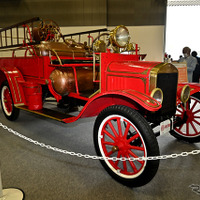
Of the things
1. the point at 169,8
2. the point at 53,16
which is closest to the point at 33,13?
the point at 53,16

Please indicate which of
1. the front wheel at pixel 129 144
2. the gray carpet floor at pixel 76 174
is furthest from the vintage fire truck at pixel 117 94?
the gray carpet floor at pixel 76 174

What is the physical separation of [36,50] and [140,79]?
78.6 inches

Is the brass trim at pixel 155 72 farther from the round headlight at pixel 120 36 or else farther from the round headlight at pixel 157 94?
the round headlight at pixel 120 36

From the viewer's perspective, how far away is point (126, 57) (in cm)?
240

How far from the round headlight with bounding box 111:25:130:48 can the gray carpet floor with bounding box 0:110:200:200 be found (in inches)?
55.0

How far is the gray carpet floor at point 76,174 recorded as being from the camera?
1.72 metres

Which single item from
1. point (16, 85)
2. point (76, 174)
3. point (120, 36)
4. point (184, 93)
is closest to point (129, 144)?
point (76, 174)

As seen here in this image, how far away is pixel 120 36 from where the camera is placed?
7.52ft

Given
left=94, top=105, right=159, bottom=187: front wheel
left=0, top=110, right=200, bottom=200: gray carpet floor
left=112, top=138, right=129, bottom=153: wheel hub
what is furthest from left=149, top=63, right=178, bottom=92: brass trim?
left=0, top=110, right=200, bottom=200: gray carpet floor

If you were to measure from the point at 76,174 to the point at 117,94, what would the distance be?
93cm

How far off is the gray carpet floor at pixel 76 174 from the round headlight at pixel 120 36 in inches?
55.0

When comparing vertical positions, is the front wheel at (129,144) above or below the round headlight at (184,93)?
below

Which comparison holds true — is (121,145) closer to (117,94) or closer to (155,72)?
(117,94)

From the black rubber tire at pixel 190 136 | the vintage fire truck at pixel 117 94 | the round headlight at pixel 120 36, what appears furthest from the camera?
the black rubber tire at pixel 190 136
